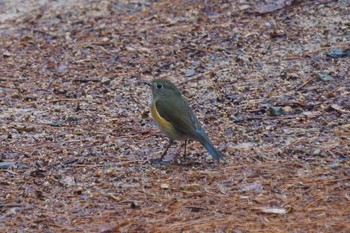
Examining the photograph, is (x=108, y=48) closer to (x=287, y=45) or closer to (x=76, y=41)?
(x=76, y=41)

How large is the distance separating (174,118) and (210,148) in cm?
46

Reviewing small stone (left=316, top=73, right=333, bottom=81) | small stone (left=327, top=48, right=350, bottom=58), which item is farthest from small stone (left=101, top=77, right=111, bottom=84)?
small stone (left=327, top=48, right=350, bottom=58)

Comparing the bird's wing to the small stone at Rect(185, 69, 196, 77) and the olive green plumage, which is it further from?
the small stone at Rect(185, 69, 196, 77)

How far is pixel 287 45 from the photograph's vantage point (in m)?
8.75

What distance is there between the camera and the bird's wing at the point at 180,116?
6.46m

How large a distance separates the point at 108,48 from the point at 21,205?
3.74 metres

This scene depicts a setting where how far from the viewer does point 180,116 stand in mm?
6629

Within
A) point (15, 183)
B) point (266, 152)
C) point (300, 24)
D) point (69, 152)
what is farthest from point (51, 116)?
point (300, 24)

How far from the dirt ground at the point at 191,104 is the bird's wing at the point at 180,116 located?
258 millimetres

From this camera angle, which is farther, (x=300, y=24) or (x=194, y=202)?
(x=300, y=24)

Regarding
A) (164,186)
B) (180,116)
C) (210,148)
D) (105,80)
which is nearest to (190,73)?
(105,80)

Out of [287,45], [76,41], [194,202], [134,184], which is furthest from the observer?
[76,41]

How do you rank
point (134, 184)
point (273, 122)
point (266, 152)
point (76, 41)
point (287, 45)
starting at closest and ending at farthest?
point (134, 184) < point (266, 152) < point (273, 122) < point (287, 45) < point (76, 41)

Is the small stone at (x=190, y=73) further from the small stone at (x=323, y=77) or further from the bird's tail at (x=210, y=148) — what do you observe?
the bird's tail at (x=210, y=148)
